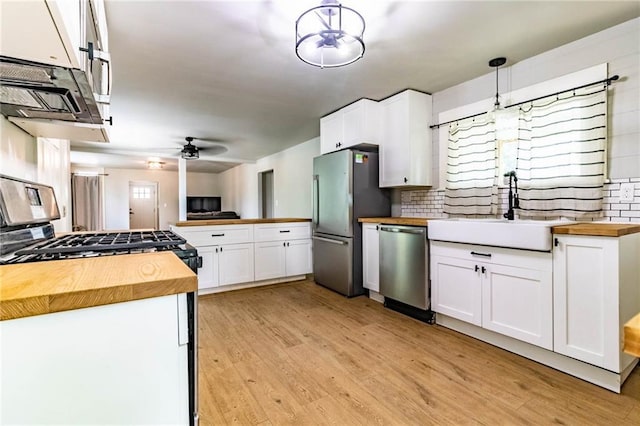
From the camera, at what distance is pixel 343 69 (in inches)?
105

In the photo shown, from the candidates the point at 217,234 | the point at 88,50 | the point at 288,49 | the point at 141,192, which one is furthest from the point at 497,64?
the point at 141,192

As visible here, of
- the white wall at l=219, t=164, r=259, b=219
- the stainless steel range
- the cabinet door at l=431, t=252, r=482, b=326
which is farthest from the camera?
the white wall at l=219, t=164, r=259, b=219

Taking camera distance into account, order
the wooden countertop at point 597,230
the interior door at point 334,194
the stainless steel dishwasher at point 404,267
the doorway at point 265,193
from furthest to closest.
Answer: the doorway at point 265,193 < the interior door at point 334,194 < the stainless steel dishwasher at point 404,267 < the wooden countertop at point 597,230

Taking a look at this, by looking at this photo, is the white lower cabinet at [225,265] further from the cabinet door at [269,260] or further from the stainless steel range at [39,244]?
the stainless steel range at [39,244]

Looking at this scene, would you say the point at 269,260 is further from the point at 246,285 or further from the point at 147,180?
the point at 147,180

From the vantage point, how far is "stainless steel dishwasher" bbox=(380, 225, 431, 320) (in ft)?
8.72

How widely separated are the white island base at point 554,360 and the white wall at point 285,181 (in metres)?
3.22

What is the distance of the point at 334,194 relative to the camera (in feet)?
11.6

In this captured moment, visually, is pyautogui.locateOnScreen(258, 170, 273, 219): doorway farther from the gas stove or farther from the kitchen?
the gas stove

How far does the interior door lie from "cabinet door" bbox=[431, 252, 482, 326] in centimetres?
110

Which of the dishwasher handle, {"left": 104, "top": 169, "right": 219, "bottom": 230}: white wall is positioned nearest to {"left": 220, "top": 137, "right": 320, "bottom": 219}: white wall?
{"left": 104, "top": 169, "right": 219, "bottom": 230}: white wall

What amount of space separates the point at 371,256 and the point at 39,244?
8.78ft

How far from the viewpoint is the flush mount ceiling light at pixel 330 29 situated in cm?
168

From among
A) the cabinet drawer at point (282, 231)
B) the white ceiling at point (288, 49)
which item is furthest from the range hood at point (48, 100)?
the cabinet drawer at point (282, 231)
